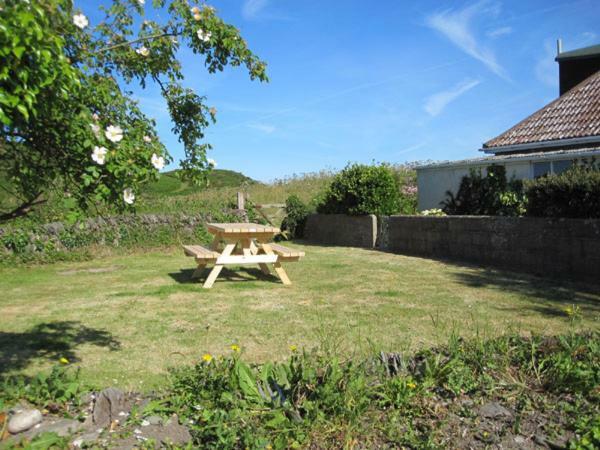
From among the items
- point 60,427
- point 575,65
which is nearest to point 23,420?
point 60,427

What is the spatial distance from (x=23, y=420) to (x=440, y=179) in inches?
532

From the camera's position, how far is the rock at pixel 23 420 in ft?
8.76

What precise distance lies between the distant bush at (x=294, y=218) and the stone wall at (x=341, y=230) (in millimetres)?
225

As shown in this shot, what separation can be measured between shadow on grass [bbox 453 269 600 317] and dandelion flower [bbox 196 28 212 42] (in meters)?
4.39

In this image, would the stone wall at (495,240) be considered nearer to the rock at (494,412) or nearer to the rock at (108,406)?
the rock at (494,412)

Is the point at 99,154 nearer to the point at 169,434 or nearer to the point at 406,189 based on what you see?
the point at 169,434

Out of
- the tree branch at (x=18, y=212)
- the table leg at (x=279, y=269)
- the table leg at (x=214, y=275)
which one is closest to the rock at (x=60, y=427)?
the tree branch at (x=18, y=212)

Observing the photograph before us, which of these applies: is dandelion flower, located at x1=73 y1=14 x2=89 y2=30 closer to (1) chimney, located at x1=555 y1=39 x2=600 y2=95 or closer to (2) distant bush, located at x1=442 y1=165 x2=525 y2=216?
(2) distant bush, located at x1=442 y1=165 x2=525 y2=216

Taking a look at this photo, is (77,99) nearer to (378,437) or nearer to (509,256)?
(378,437)

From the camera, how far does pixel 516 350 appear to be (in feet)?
11.8

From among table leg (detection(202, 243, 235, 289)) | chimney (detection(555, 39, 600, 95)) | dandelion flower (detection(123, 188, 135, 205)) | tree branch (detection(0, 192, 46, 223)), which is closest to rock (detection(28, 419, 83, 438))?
dandelion flower (detection(123, 188, 135, 205))

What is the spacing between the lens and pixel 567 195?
26.7 feet

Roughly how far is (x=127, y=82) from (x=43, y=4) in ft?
6.38

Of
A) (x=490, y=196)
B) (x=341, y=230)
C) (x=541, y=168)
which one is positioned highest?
(x=541, y=168)
